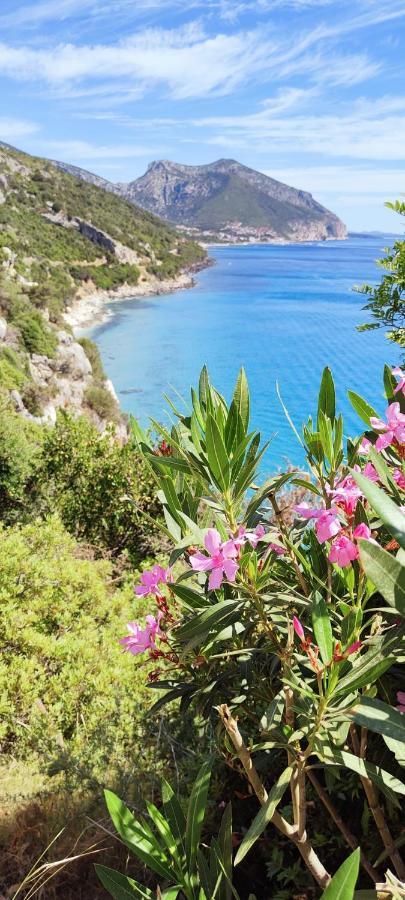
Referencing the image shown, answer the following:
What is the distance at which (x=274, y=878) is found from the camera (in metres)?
1.44

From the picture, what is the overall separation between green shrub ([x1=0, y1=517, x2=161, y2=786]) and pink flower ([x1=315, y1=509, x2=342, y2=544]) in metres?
1.59

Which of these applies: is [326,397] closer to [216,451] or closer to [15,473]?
[216,451]

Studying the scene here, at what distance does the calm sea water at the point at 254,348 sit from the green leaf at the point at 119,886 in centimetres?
913

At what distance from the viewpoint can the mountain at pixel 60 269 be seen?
2059cm

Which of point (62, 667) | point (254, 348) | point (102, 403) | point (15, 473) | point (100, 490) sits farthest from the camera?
point (254, 348)

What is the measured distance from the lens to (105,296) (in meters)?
48.2

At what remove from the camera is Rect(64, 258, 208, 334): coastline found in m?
38.4

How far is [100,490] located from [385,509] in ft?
17.1

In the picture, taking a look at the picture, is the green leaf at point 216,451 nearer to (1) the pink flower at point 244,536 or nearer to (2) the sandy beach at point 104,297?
(1) the pink flower at point 244,536

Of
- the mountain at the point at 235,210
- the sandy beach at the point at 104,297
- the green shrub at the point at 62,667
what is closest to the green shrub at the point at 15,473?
the green shrub at the point at 62,667

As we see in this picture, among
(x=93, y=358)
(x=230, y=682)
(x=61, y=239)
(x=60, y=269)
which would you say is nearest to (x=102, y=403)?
(x=93, y=358)

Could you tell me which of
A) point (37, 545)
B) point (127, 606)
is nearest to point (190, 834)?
point (127, 606)

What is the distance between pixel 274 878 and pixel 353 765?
85 centimetres

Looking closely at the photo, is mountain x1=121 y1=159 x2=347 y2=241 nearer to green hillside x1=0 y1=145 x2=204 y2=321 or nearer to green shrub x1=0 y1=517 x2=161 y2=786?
green hillside x1=0 y1=145 x2=204 y2=321
